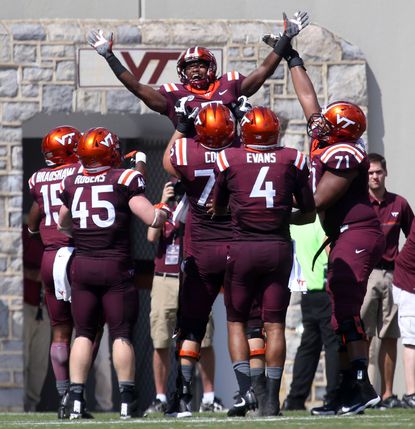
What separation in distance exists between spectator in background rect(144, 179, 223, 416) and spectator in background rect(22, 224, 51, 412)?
1389 millimetres

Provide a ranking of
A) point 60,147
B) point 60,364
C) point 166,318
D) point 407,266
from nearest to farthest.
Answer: point 60,364 → point 60,147 → point 407,266 → point 166,318

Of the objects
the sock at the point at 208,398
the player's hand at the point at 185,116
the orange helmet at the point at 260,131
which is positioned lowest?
the sock at the point at 208,398

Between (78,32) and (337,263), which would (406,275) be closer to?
(337,263)

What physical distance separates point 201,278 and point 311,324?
2.98m

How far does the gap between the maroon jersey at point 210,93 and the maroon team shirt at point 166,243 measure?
2.53m

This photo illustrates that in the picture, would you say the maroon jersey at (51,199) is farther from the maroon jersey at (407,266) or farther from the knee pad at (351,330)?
the maroon jersey at (407,266)

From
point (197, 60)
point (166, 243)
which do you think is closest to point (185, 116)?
point (197, 60)

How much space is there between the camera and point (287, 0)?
13367mm

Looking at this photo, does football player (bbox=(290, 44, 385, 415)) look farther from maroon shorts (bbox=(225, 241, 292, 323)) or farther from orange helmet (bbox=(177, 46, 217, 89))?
orange helmet (bbox=(177, 46, 217, 89))

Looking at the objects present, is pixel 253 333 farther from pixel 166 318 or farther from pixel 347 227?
pixel 166 318

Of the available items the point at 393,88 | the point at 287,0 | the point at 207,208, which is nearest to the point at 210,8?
the point at 287,0

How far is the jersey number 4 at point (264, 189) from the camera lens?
8812 millimetres

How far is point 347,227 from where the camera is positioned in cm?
912

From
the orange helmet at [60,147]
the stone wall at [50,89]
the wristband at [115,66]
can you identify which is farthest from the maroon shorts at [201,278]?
the stone wall at [50,89]
